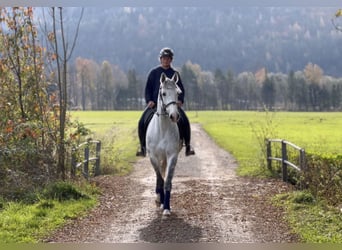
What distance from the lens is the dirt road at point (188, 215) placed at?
16.9 feet

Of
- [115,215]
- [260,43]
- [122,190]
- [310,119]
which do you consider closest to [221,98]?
[310,119]

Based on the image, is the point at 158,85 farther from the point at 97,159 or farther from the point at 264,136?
the point at 264,136

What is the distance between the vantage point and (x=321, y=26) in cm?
2892

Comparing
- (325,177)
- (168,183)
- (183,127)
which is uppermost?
(183,127)

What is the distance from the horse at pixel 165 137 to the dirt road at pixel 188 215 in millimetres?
465

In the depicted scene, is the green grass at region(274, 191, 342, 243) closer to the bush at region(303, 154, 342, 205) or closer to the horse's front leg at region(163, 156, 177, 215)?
the bush at region(303, 154, 342, 205)

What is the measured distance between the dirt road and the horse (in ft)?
1.53

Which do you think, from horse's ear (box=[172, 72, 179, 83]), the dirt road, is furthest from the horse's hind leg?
horse's ear (box=[172, 72, 179, 83])

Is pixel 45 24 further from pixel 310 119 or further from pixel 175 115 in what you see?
pixel 310 119

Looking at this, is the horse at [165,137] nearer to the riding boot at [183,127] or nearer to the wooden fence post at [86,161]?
the riding boot at [183,127]

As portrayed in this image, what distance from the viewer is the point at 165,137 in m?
6.17

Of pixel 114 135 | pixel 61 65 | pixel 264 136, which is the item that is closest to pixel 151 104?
pixel 61 65

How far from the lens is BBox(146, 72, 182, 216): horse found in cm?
575

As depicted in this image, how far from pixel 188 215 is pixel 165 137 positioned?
1.07 meters
